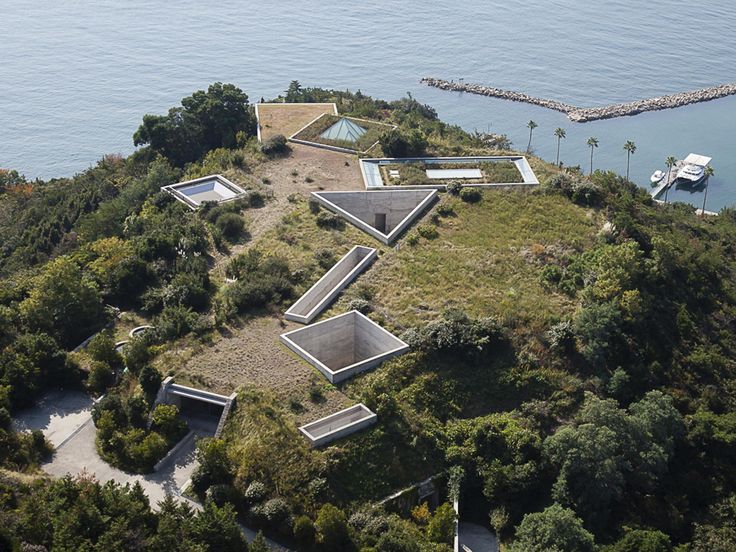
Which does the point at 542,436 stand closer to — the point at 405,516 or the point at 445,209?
the point at 405,516

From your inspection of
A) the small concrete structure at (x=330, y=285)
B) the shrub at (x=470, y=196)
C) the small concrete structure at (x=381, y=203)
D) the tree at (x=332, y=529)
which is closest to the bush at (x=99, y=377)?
the small concrete structure at (x=330, y=285)

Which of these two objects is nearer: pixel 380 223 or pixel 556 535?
pixel 556 535

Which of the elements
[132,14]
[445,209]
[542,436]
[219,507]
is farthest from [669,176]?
[132,14]

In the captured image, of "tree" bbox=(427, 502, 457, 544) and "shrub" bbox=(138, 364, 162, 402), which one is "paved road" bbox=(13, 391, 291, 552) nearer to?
"shrub" bbox=(138, 364, 162, 402)

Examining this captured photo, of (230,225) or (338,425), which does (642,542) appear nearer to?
(338,425)

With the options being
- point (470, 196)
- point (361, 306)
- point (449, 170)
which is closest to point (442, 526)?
point (361, 306)

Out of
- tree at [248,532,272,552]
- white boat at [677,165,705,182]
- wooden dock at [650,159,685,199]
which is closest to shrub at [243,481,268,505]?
tree at [248,532,272,552]

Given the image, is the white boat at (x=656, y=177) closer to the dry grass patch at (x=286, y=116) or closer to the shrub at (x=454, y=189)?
the shrub at (x=454, y=189)
